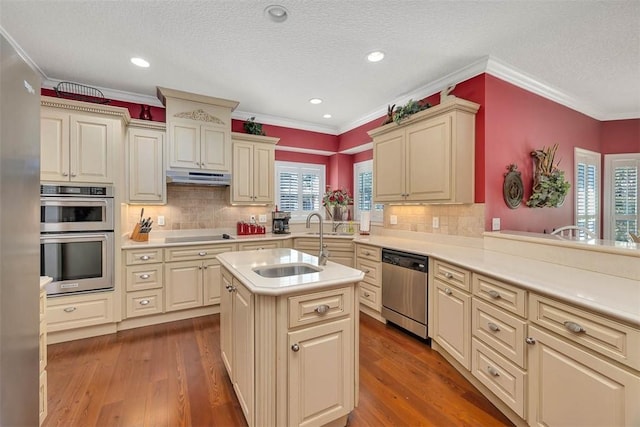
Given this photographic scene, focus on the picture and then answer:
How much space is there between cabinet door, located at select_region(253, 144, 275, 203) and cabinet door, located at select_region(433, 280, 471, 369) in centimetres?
263

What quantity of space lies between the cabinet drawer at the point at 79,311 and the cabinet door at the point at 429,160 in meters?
3.45

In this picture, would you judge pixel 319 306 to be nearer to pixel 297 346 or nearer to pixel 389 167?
pixel 297 346

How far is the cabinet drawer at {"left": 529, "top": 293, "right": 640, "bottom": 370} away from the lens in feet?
3.86

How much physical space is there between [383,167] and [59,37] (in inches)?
131

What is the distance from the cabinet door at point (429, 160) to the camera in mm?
2771

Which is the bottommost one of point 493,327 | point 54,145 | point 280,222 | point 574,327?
point 493,327

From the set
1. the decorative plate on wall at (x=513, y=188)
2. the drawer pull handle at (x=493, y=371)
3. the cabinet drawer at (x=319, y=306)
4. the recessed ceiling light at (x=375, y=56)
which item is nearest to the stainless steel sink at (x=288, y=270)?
the cabinet drawer at (x=319, y=306)

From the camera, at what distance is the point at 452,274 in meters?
2.33

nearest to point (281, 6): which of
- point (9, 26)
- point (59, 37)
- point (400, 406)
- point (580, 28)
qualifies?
point (59, 37)

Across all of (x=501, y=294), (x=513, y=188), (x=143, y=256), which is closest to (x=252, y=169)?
(x=143, y=256)

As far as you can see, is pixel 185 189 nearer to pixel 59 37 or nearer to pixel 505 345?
pixel 59 37

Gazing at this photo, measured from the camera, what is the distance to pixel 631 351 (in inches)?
46.1

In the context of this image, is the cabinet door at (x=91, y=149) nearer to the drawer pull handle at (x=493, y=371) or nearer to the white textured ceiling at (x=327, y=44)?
the white textured ceiling at (x=327, y=44)

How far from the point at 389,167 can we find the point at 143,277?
3101mm
